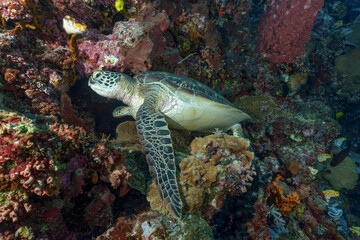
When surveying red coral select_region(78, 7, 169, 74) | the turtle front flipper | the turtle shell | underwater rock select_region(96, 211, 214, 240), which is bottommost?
underwater rock select_region(96, 211, 214, 240)

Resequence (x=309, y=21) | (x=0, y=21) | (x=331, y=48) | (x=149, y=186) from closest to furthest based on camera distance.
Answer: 1. (x=149, y=186)
2. (x=0, y=21)
3. (x=309, y=21)
4. (x=331, y=48)

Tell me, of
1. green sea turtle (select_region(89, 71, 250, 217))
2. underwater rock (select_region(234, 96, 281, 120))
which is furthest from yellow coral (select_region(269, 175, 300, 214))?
underwater rock (select_region(234, 96, 281, 120))

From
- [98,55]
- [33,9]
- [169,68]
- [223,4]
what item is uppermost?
[223,4]

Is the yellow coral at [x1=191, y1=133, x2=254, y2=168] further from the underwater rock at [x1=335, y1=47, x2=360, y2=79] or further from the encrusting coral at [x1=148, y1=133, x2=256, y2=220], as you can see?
the underwater rock at [x1=335, y1=47, x2=360, y2=79]

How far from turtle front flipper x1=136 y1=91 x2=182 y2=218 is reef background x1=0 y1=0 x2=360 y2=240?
0.56 feet

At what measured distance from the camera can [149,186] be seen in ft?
7.82

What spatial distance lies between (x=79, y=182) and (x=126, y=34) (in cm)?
319

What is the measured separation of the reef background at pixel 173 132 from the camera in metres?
1.64

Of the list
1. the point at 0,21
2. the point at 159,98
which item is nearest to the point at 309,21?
the point at 159,98

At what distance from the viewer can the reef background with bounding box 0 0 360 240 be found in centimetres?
164

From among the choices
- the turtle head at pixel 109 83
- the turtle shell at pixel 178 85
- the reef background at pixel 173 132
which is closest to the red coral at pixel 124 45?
the reef background at pixel 173 132

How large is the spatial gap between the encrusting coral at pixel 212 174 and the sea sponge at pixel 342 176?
5.85 m

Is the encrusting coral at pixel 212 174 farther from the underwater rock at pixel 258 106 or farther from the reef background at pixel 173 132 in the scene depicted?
the underwater rock at pixel 258 106

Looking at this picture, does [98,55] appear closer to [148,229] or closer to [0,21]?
[0,21]
